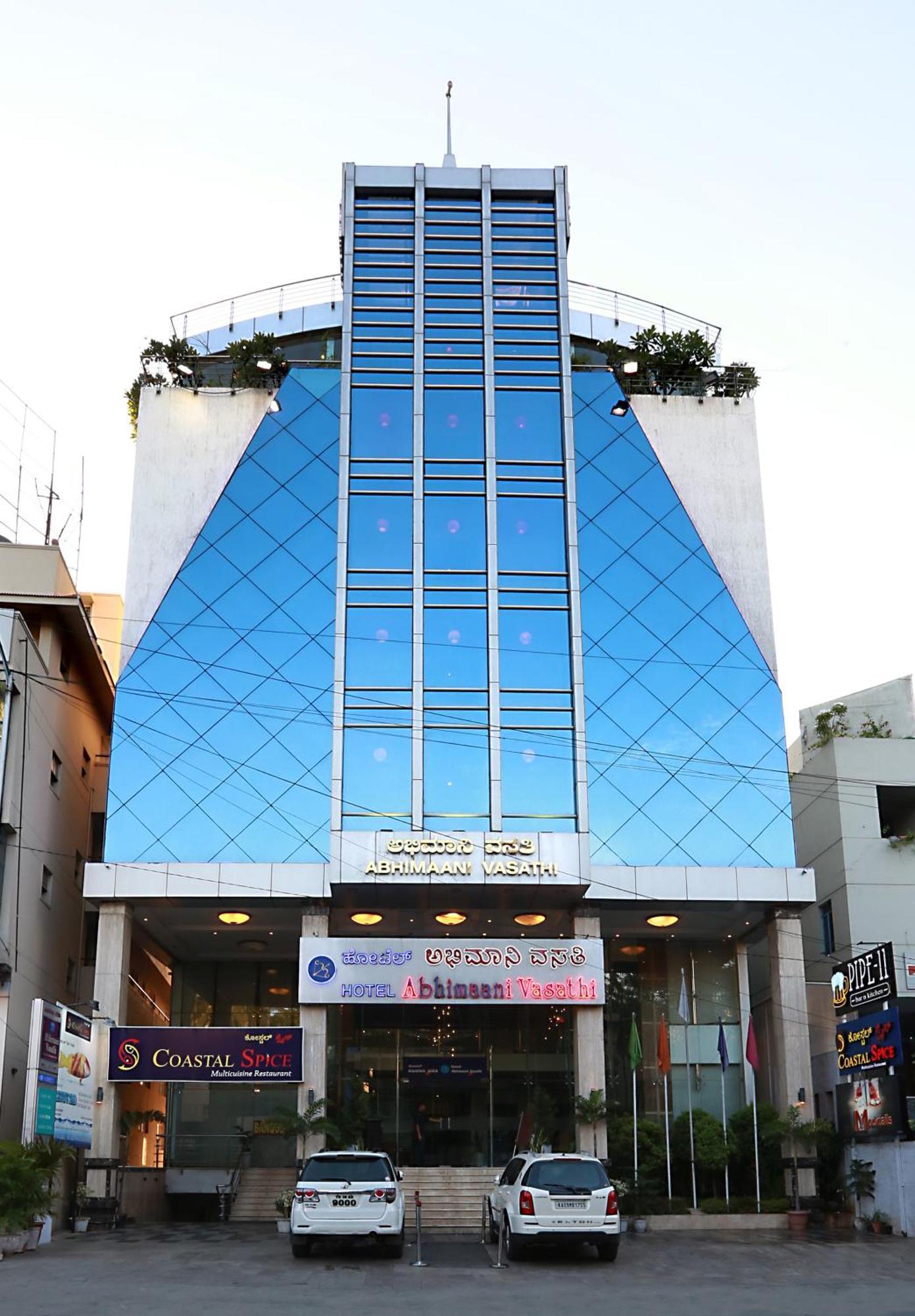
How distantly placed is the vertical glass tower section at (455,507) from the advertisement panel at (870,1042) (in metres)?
8.65

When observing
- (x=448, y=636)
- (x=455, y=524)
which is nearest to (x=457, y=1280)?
(x=448, y=636)

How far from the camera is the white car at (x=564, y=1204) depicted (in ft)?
69.5

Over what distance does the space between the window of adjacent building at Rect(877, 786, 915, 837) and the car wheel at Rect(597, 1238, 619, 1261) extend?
22911mm

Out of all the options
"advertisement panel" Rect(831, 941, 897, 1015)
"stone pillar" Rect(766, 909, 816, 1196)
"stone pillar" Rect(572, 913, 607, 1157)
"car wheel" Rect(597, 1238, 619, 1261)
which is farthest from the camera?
"stone pillar" Rect(766, 909, 816, 1196)

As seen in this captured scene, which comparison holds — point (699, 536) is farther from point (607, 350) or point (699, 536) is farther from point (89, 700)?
point (89, 700)

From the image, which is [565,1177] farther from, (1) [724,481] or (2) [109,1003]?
(1) [724,481]

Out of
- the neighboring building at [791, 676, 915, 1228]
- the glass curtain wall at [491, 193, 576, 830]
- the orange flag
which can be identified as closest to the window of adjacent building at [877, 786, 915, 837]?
the neighboring building at [791, 676, 915, 1228]

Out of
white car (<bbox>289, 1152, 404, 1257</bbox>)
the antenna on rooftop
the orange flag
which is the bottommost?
white car (<bbox>289, 1152, 404, 1257</bbox>)

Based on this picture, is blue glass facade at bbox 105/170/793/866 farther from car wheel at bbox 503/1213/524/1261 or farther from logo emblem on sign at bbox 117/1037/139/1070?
car wheel at bbox 503/1213/524/1261

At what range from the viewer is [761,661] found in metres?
37.4

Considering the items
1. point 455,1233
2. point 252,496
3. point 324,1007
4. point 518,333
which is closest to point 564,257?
point 518,333

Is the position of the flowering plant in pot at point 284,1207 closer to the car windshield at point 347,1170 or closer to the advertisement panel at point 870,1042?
the car windshield at point 347,1170

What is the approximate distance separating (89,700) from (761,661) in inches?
824

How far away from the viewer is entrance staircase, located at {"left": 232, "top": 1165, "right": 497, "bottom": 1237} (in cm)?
3158
